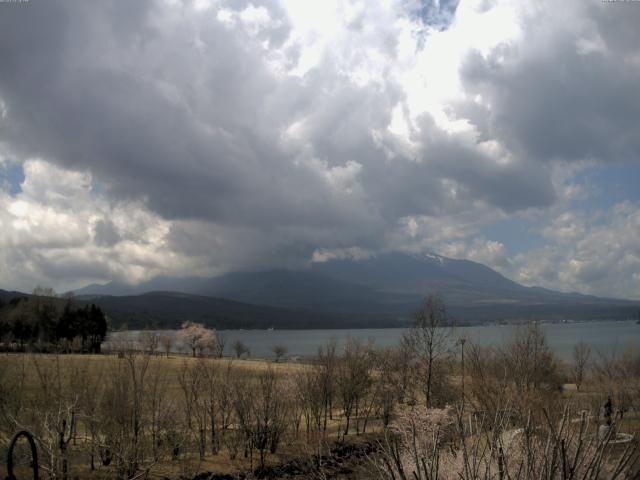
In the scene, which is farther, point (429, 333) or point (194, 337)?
point (194, 337)

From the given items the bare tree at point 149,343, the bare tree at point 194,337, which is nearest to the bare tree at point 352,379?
the bare tree at point 149,343

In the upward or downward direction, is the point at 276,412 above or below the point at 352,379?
below

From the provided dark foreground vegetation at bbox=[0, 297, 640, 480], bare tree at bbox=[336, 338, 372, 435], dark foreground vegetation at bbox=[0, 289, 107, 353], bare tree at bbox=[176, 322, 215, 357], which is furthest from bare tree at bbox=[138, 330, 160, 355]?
bare tree at bbox=[176, 322, 215, 357]

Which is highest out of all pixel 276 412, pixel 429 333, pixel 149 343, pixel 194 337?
pixel 429 333

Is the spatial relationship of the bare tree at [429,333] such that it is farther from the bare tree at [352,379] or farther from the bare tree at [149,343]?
the bare tree at [149,343]

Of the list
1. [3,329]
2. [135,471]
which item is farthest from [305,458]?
[3,329]

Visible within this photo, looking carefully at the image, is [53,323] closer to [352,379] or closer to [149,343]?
[149,343]

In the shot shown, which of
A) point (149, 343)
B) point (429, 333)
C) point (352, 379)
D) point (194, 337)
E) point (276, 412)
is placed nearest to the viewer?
point (276, 412)

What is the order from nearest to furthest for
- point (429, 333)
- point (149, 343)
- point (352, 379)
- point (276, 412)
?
point (276, 412), point (429, 333), point (149, 343), point (352, 379)

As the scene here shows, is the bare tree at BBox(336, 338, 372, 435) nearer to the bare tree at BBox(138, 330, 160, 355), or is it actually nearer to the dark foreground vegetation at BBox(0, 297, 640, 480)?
the dark foreground vegetation at BBox(0, 297, 640, 480)

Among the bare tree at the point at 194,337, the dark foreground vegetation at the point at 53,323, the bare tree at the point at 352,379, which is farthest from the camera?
the bare tree at the point at 194,337

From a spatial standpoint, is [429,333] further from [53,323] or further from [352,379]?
[53,323]

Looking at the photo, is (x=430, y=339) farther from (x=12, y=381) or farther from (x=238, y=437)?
(x=12, y=381)

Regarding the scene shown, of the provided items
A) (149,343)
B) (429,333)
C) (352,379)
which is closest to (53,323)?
(149,343)
